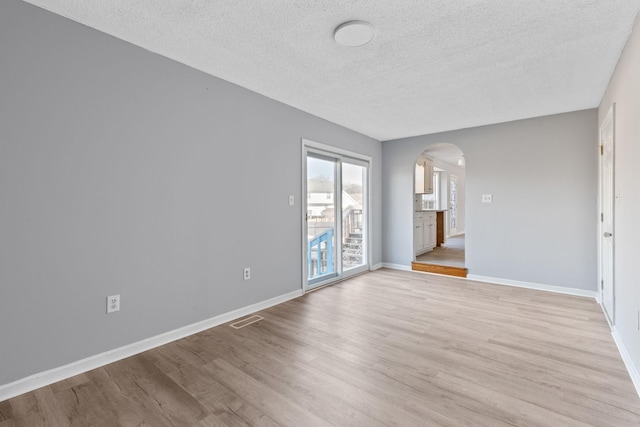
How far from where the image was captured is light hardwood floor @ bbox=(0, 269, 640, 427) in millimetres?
1693

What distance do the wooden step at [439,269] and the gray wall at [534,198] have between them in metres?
0.15

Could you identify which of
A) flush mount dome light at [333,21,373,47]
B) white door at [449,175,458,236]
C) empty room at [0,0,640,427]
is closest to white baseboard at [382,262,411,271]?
empty room at [0,0,640,427]

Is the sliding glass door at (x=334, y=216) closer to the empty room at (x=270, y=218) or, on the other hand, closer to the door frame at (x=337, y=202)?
the door frame at (x=337, y=202)

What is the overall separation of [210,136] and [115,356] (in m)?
1.98

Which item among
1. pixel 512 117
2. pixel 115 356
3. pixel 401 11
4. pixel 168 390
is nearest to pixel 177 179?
pixel 115 356

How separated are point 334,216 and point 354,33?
281cm

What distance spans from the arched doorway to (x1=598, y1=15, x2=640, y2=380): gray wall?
2.50 m

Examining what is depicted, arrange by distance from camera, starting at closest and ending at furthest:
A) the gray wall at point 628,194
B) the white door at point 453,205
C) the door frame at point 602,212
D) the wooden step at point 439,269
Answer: the gray wall at point 628,194 < the door frame at point 602,212 < the wooden step at point 439,269 < the white door at point 453,205

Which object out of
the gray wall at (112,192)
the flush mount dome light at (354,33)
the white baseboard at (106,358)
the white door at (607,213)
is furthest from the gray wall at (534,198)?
the white baseboard at (106,358)

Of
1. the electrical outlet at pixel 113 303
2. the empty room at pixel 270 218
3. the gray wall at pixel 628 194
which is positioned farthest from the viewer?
the electrical outlet at pixel 113 303

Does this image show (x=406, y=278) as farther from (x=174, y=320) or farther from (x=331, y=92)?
(x=174, y=320)

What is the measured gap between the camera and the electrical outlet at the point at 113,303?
7.45 feet

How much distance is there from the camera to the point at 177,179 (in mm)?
2691

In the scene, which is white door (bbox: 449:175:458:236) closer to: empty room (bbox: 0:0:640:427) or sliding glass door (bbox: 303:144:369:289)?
sliding glass door (bbox: 303:144:369:289)
